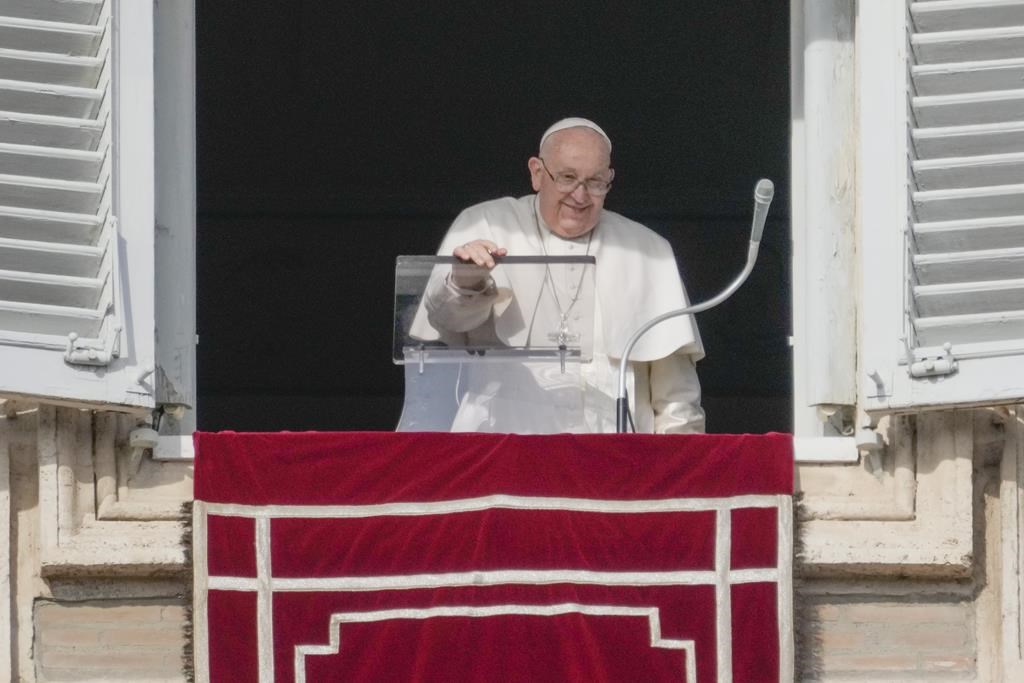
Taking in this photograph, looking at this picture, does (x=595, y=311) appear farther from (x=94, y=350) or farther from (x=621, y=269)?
(x=94, y=350)

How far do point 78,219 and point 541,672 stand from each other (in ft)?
4.42

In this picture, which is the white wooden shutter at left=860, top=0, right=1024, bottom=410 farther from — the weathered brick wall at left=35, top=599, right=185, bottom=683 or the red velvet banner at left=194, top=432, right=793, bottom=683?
the weathered brick wall at left=35, top=599, right=185, bottom=683

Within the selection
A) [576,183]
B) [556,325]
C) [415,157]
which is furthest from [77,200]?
[415,157]

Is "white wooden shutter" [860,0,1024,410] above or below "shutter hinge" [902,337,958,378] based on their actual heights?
above

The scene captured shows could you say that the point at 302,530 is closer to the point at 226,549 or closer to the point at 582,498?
the point at 226,549

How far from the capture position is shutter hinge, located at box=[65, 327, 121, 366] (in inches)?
224

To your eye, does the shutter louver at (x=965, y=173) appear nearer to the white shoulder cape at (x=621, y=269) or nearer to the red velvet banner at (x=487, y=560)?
the red velvet banner at (x=487, y=560)

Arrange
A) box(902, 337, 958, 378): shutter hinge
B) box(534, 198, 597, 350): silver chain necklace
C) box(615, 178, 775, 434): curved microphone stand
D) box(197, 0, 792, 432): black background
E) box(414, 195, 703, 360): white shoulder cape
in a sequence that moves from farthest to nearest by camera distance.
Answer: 1. box(197, 0, 792, 432): black background
2. box(414, 195, 703, 360): white shoulder cape
3. box(534, 198, 597, 350): silver chain necklace
4. box(902, 337, 958, 378): shutter hinge
5. box(615, 178, 775, 434): curved microphone stand

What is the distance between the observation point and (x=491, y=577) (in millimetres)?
5676

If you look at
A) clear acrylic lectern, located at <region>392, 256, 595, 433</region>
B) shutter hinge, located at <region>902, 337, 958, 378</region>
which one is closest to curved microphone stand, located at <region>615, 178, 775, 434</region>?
clear acrylic lectern, located at <region>392, 256, 595, 433</region>

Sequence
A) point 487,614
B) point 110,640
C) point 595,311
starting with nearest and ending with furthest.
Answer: point 487,614 < point 110,640 < point 595,311

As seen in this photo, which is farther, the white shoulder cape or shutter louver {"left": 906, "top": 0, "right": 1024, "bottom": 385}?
the white shoulder cape

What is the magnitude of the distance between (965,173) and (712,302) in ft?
2.01

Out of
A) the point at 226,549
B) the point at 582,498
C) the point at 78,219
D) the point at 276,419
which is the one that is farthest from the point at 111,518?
the point at 276,419
